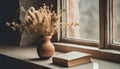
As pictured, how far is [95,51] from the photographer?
246 cm

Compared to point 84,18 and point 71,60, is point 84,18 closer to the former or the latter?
point 84,18

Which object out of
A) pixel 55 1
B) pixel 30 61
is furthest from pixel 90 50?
pixel 55 1

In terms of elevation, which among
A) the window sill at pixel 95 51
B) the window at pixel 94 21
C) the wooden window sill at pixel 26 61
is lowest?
the wooden window sill at pixel 26 61

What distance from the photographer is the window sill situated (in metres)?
2.31

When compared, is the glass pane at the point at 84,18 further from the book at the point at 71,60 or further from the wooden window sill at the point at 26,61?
the book at the point at 71,60

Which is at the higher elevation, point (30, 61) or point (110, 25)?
point (110, 25)

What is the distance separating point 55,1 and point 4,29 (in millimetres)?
872

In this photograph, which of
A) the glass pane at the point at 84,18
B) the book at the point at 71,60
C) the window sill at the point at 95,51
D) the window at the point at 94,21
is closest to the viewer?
the book at the point at 71,60

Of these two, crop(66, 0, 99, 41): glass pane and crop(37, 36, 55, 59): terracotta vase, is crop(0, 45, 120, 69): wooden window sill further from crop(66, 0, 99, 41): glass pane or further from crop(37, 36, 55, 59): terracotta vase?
crop(66, 0, 99, 41): glass pane

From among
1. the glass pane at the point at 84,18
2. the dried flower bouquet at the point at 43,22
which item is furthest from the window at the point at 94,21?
the dried flower bouquet at the point at 43,22

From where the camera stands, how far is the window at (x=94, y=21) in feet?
8.03

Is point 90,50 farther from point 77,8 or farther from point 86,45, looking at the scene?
point 77,8

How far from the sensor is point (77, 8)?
2861mm

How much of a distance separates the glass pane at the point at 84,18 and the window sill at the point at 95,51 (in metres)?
0.16
